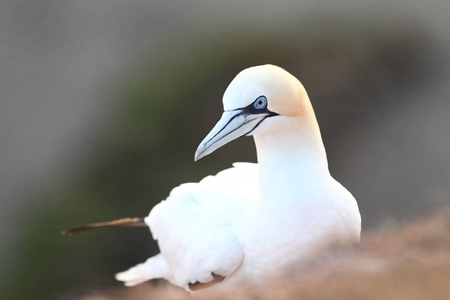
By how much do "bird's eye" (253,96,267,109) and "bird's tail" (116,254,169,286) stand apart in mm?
1474

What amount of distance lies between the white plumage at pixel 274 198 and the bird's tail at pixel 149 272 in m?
0.72

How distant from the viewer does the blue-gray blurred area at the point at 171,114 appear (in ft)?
31.2

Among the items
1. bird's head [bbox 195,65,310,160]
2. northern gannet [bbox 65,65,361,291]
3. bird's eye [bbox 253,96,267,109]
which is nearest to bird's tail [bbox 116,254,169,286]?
northern gannet [bbox 65,65,361,291]

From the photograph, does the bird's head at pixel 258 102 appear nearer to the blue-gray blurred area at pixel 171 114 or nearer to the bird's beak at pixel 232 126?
the bird's beak at pixel 232 126

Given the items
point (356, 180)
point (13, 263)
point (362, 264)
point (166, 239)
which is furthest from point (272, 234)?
point (13, 263)

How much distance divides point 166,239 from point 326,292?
105 inches

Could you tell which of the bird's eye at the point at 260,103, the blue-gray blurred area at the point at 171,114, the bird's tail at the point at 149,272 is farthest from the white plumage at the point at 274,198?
the blue-gray blurred area at the point at 171,114

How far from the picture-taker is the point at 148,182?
9734 millimetres

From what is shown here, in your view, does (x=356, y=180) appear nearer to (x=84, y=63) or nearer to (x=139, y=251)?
(x=139, y=251)

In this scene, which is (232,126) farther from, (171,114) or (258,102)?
(171,114)

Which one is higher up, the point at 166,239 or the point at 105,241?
the point at 166,239

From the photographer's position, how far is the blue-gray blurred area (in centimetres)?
952

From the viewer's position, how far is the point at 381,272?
196 cm

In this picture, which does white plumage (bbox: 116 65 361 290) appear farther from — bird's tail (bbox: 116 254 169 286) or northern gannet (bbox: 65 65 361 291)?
bird's tail (bbox: 116 254 169 286)
